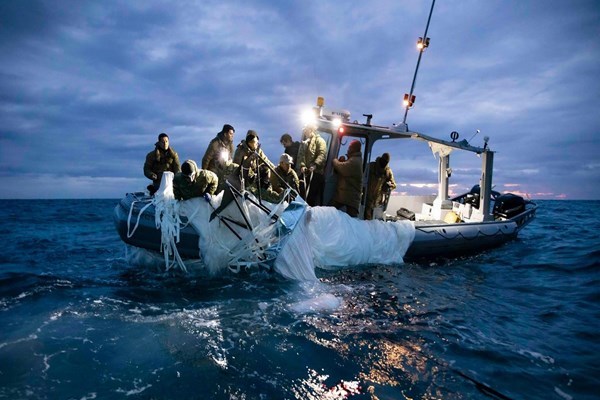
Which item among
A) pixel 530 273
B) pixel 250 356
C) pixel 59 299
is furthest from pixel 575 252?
pixel 59 299

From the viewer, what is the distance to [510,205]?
11.6 m

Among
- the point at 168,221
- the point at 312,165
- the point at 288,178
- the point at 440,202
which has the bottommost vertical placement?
the point at 168,221

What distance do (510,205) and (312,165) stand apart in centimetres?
837

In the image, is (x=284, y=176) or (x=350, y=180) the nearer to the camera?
(x=284, y=176)

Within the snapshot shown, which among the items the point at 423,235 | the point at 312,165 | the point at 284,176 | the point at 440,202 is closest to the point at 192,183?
the point at 284,176

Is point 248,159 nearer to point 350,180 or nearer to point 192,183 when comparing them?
point 192,183

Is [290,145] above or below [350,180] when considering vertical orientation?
above

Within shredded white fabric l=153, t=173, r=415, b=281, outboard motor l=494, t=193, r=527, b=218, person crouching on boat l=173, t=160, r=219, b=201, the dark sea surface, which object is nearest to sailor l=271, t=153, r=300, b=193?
shredded white fabric l=153, t=173, r=415, b=281

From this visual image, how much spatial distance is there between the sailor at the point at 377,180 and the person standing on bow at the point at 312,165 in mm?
1183

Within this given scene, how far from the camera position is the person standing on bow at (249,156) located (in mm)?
5793

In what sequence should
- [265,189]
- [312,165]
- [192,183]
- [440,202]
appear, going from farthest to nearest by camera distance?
[440,202] < [312,165] < [265,189] < [192,183]

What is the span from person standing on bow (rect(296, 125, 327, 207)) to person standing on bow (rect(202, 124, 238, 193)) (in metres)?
1.54

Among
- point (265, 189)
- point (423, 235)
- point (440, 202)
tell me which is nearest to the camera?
point (265, 189)

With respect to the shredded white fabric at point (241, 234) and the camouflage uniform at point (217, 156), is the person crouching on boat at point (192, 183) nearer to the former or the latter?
the shredded white fabric at point (241, 234)
